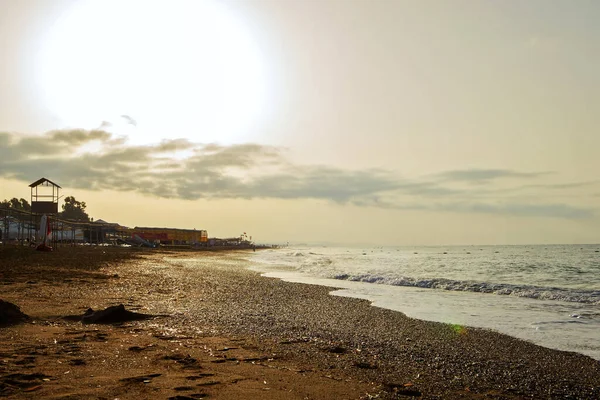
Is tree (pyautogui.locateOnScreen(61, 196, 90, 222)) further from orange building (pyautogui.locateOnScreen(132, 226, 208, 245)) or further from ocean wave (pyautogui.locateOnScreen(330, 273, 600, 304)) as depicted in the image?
ocean wave (pyautogui.locateOnScreen(330, 273, 600, 304))

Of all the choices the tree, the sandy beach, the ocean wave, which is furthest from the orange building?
the sandy beach

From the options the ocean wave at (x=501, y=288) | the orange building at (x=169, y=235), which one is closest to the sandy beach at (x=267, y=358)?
the ocean wave at (x=501, y=288)

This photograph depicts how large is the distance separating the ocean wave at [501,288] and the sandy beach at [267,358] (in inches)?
363

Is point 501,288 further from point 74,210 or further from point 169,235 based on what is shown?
point 74,210

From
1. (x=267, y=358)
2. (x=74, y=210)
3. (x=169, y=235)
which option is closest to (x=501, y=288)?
(x=267, y=358)

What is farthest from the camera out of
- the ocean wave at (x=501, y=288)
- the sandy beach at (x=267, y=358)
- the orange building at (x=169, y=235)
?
the orange building at (x=169, y=235)

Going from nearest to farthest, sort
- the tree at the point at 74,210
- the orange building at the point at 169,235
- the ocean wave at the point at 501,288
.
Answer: the ocean wave at the point at 501,288 < the orange building at the point at 169,235 < the tree at the point at 74,210

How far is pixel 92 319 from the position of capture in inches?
344

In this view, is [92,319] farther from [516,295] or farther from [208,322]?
[516,295]

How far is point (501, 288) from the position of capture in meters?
19.9

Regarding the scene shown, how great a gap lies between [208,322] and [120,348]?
2.98m

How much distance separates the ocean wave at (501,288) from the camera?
17.0 meters

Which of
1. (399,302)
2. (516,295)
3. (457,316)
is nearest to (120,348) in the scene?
(457,316)

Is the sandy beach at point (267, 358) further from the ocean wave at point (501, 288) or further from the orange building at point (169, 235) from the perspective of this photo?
the orange building at point (169, 235)
